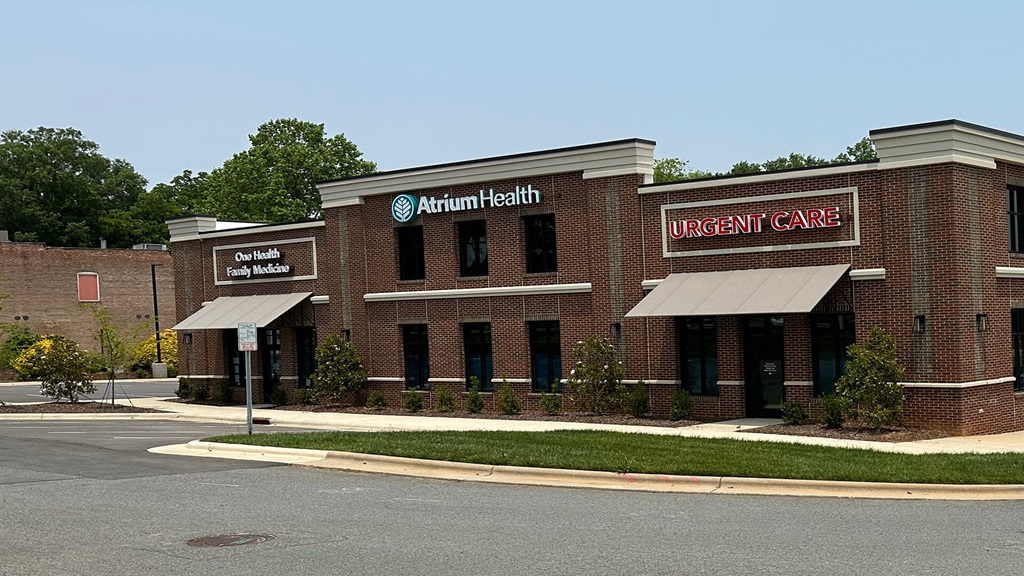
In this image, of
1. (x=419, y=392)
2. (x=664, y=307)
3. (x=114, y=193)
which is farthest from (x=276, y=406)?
(x=114, y=193)

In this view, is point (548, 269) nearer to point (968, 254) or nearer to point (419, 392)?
point (419, 392)

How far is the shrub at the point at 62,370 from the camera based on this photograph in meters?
40.4

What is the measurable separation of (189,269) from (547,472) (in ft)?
90.9

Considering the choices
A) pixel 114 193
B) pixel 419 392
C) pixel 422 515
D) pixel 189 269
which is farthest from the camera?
pixel 114 193

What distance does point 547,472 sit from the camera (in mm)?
18219

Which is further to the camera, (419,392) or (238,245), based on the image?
(238,245)

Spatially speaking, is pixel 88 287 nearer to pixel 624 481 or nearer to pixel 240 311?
pixel 240 311

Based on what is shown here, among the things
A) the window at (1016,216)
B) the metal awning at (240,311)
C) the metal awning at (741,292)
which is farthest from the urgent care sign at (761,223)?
the metal awning at (240,311)

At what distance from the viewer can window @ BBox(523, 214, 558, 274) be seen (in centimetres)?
3284

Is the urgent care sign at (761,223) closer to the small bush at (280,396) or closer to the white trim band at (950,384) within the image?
the white trim band at (950,384)

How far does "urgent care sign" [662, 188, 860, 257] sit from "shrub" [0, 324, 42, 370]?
44679 millimetres

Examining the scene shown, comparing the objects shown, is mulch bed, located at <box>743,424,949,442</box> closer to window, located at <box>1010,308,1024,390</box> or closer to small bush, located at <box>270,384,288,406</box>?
window, located at <box>1010,308,1024,390</box>

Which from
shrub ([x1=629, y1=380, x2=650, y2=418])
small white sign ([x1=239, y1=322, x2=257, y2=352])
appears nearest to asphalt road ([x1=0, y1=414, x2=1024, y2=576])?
small white sign ([x1=239, y1=322, x2=257, y2=352])

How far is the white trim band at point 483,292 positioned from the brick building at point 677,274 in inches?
1.9
